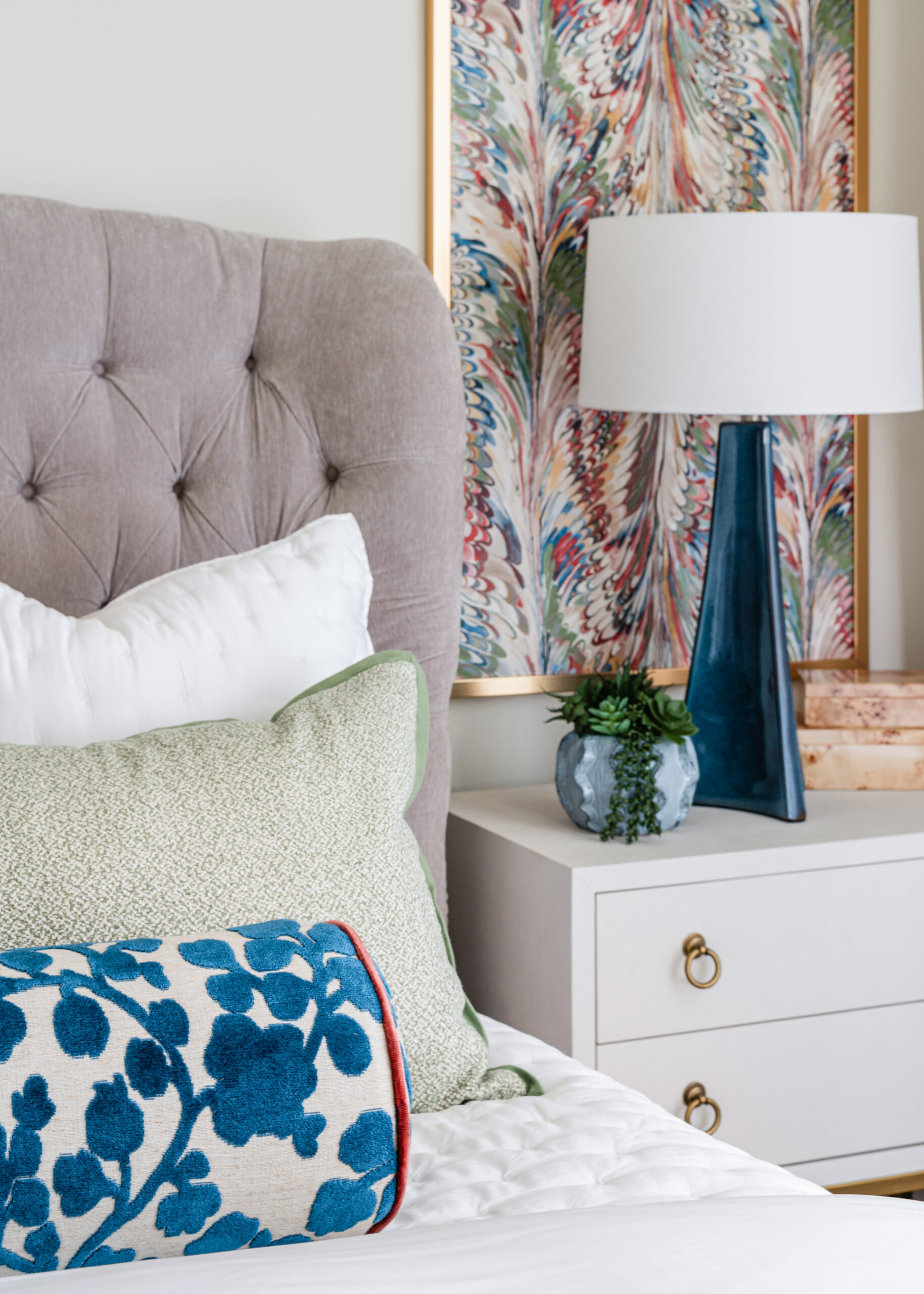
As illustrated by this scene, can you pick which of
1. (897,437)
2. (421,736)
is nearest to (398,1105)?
(421,736)

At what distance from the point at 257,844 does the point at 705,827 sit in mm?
782

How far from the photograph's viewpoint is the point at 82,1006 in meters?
0.66

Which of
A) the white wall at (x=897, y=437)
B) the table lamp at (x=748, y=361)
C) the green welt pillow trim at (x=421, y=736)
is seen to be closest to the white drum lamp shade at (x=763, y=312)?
the table lamp at (x=748, y=361)

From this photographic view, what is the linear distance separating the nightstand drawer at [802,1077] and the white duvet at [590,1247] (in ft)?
1.77

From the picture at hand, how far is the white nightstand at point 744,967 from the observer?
132cm

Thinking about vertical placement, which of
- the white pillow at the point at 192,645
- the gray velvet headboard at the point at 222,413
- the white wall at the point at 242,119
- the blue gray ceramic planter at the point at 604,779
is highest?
the white wall at the point at 242,119

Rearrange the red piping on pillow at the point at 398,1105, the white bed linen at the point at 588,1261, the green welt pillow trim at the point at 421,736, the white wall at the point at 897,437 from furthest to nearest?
1. the white wall at the point at 897,437
2. the green welt pillow trim at the point at 421,736
3. the red piping on pillow at the point at 398,1105
4. the white bed linen at the point at 588,1261

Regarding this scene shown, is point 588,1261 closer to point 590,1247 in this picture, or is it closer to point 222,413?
point 590,1247

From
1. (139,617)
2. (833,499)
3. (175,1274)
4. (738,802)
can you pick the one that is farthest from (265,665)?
(833,499)

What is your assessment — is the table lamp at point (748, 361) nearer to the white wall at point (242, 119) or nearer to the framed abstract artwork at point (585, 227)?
the framed abstract artwork at point (585, 227)

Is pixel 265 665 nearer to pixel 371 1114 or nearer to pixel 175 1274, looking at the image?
pixel 371 1114

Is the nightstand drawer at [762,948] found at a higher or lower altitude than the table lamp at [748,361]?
lower

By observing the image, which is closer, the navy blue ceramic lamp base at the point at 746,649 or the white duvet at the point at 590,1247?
the white duvet at the point at 590,1247

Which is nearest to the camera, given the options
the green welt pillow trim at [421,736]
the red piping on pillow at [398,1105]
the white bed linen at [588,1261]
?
the white bed linen at [588,1261]
